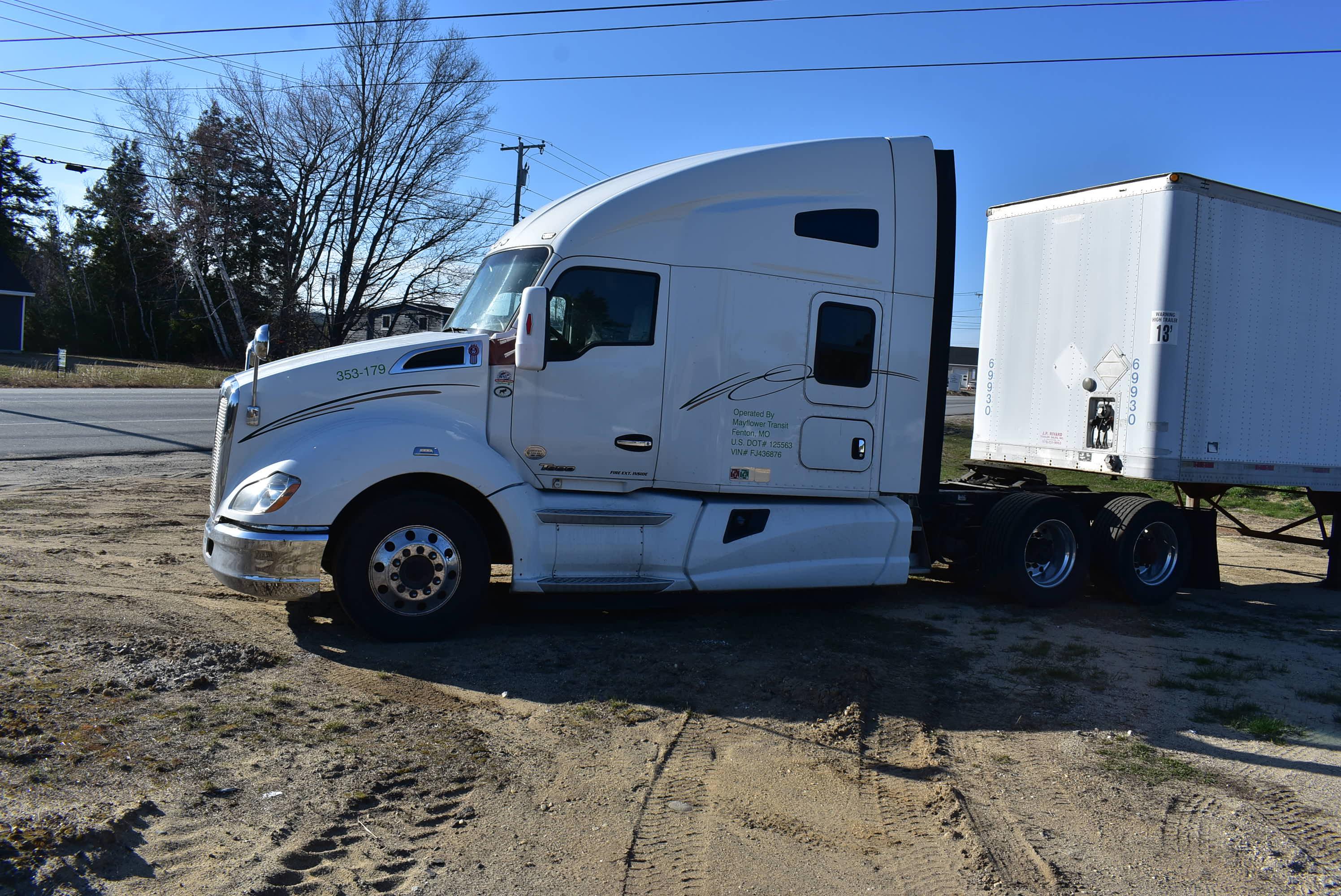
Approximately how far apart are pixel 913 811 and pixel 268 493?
429 cm

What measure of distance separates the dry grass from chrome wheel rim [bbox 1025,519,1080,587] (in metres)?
27.2

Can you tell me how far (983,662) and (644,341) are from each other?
3347 mm

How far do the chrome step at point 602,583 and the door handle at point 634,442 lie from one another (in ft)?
3.08

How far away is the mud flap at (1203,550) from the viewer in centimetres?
964

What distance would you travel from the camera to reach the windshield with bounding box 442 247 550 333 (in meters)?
7.11

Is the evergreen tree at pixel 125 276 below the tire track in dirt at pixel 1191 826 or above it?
above

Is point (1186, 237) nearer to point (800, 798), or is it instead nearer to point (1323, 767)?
point (1323, 767)

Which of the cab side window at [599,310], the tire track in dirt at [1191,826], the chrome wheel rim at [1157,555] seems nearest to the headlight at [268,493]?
the cab side window at [599,310]

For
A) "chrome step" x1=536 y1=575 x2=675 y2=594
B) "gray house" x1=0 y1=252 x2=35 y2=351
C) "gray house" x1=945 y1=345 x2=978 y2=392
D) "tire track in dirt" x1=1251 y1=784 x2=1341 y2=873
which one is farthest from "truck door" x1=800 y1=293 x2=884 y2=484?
"gray house" x1=945 y1=345 x2=978 y2=392

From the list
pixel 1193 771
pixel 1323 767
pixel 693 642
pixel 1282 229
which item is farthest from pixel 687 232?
pixel 1282 229

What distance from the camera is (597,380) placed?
7.04 meters

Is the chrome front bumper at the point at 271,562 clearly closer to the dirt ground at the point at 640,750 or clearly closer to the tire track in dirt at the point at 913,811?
the dirt ground at the point at 640,750

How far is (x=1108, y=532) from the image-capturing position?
9055 millimetres

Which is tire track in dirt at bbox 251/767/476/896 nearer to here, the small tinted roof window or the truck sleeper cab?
the truck sleeper cab
